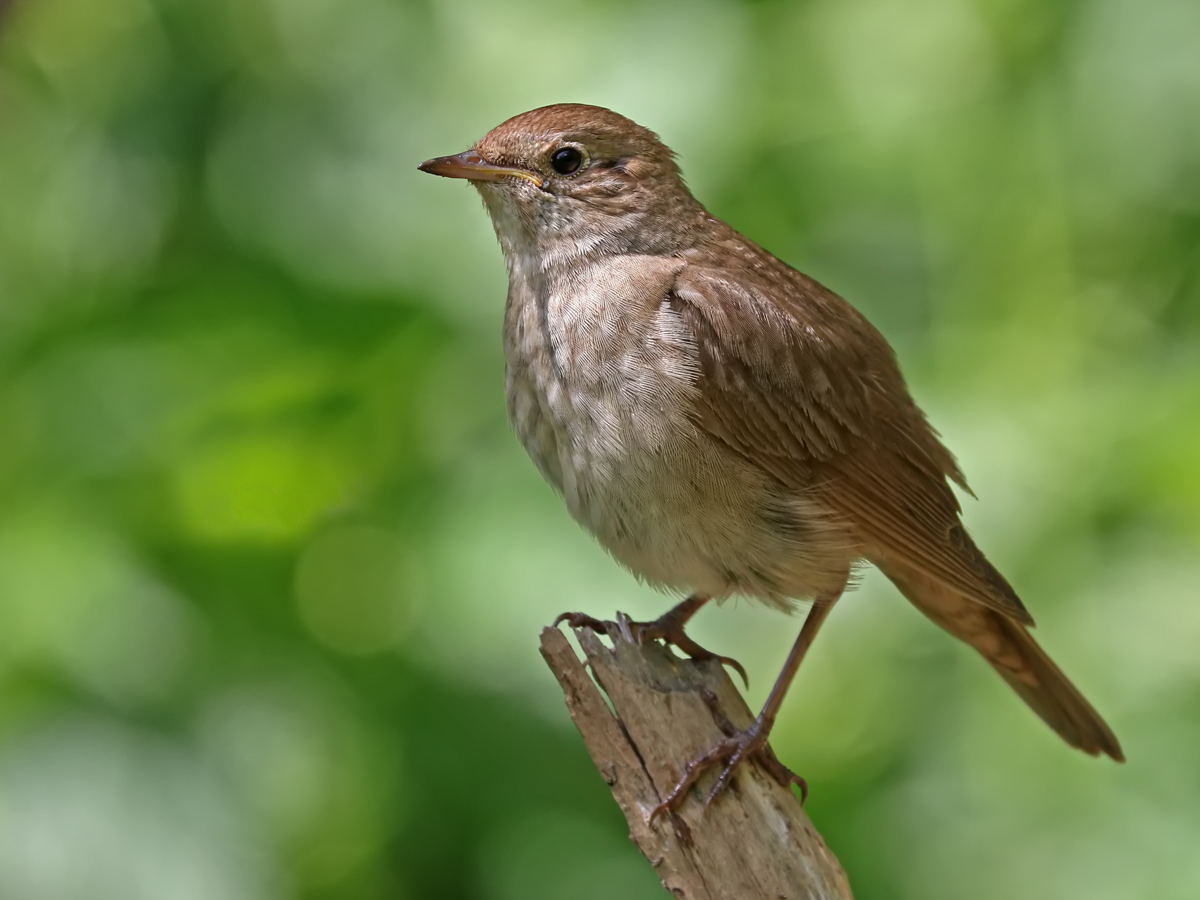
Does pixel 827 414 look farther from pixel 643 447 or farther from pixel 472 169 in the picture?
pixel 472 169

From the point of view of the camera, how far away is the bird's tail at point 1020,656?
12.6ft

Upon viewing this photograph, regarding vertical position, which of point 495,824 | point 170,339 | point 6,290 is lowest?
point 495,824

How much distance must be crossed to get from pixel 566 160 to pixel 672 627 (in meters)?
1.18

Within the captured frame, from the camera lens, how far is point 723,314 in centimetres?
343

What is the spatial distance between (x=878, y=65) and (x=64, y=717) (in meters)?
3.00

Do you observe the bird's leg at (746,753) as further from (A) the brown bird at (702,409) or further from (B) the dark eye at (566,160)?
(B) the dark eye at (566,160)

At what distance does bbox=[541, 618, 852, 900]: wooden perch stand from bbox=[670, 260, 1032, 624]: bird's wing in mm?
544

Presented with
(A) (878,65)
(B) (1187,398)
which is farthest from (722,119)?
(B) (1187,398)

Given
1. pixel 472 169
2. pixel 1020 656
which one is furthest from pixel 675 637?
pixel 472 169

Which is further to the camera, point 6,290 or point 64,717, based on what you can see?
point 6,290

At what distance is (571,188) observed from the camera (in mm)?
3670

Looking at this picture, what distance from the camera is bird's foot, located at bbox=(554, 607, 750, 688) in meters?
3.53

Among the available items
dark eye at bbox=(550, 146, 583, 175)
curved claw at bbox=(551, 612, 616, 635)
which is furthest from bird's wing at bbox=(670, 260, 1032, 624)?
curved claw at bbox=(551, 612, 616, 635)

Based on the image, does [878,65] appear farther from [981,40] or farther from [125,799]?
[125,799]
